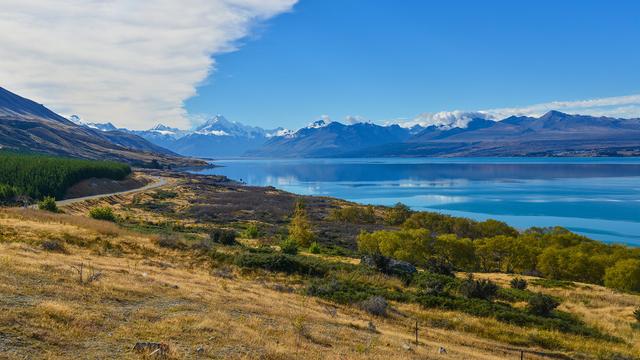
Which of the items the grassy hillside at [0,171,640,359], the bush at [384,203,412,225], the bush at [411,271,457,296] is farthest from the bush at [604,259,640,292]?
the bush at [384,203,412,225]

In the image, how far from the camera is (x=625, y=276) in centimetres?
4525

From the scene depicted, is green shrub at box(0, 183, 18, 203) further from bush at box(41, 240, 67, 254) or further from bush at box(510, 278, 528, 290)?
bush at box(510, 278, 528, 290)

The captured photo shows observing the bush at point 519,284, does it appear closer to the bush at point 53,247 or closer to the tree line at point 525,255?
the tree line at point 525,255

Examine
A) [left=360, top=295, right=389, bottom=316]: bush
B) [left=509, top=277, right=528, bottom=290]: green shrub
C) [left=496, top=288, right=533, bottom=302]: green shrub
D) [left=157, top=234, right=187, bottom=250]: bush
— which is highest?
[left=157, top=234, right=187, bottom=250]: bush

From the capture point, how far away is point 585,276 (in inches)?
1992

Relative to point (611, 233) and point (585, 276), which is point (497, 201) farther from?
point (585, 276)

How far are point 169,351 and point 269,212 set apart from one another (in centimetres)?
9509

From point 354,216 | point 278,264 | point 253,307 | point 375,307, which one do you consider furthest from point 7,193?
point 375,307

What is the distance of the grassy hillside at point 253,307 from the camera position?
1500 cm

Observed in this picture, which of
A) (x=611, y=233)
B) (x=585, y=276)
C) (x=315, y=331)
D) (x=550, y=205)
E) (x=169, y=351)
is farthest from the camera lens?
(x=550, y=205)

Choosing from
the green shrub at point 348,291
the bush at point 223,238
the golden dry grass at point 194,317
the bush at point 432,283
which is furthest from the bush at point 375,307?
the bush at point 223,238

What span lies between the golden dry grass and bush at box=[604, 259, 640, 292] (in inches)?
528

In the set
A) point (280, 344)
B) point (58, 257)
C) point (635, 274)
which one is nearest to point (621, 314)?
point (635, 274)

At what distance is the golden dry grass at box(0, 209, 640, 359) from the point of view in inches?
564
